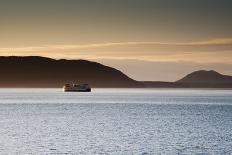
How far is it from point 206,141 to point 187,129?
1650 cm

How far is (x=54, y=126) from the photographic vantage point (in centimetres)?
8650

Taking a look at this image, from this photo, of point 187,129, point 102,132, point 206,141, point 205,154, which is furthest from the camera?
point 187,129

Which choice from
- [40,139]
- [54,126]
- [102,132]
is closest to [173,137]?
[102,132]

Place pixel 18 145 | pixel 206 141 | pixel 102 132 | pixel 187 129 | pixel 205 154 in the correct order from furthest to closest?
pixel 187 129, pixel 102 132, pixel 206 141, pixel 18 145, pixel 205 154

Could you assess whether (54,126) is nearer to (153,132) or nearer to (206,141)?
(153,132)

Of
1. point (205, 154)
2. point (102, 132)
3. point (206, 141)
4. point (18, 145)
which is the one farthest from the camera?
point (102, 132)

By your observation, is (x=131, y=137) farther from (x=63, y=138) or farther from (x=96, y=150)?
(x=96, y=150)

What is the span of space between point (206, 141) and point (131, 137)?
31.2ft

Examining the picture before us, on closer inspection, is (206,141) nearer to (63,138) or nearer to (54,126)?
(63,138)

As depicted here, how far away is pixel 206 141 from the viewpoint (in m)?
65.4

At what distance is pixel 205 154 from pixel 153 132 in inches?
880

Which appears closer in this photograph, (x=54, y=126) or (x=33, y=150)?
(x=33, y=150)

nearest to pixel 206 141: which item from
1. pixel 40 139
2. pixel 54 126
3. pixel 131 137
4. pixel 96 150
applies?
pixel 131 137

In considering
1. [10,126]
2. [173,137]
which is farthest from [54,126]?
[173,137]
